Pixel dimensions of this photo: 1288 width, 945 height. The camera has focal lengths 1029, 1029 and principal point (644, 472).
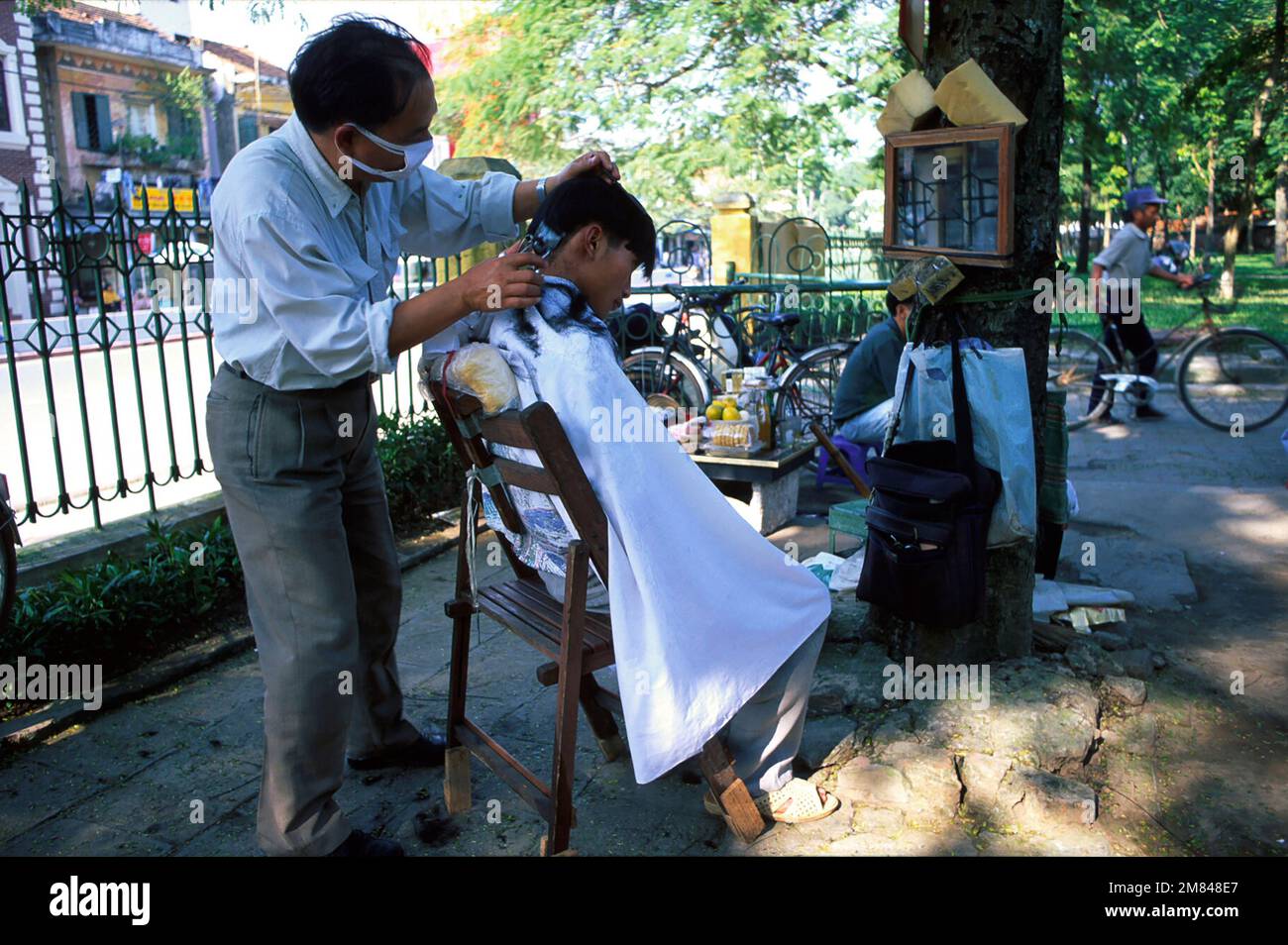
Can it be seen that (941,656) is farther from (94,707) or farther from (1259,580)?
(94,707)

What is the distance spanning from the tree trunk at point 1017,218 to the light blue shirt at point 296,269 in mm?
1658

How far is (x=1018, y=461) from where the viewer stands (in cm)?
280

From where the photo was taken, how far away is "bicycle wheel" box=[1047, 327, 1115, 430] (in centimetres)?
786

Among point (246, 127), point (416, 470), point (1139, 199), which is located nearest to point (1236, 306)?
point (1139, 199)

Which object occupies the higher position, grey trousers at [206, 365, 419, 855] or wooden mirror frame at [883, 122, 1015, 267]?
wooden mirror frame at [883, 122, 1015, 267]

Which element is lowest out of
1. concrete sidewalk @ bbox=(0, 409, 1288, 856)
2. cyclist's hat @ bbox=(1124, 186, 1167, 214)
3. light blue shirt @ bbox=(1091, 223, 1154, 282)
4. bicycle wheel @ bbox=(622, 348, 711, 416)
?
concrete sidewalk @ bbox=(0, 409, 1288, 856)

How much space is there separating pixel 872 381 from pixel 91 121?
2996 cm

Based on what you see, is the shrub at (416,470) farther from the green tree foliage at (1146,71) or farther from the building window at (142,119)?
the building window at (142,119)

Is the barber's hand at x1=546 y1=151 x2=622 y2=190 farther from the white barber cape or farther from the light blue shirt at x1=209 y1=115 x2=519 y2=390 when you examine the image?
the light blue shirt at x1=209 y1=115 x2=519 y2=390

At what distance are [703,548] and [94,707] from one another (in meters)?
2.23

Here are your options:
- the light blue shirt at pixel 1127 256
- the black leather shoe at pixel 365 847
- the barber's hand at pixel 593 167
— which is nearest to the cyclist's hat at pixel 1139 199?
the light blue shirt at pixel 1127 256

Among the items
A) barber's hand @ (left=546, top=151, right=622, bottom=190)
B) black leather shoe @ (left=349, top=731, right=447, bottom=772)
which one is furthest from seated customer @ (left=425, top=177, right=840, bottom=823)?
black leather shoe @ (left=349, top=731, right=447, bottom=772)

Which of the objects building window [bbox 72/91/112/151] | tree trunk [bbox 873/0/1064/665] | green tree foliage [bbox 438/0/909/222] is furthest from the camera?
building window [bbox 72/91/112/151]

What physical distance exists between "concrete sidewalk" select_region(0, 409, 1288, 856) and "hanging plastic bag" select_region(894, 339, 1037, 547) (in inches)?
20.0
